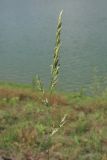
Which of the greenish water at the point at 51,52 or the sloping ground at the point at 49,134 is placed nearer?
the sloping ground at the point at 49,134

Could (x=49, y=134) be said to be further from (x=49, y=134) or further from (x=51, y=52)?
(x=51, y=52)

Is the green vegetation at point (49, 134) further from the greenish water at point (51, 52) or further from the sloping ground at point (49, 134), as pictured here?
the greenish water at point (51, 52)

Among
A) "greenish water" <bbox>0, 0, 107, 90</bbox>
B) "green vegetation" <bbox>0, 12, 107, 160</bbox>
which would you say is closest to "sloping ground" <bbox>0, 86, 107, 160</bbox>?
"green vegetation" <bbox>0, 12, 107, 160</bbox>

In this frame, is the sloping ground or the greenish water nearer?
the sloping ground

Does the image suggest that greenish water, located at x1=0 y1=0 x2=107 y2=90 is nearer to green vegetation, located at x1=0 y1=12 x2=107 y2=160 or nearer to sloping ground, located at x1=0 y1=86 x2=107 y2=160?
sloping ground, located at x1=0 y1=86 x2=107 y2=160

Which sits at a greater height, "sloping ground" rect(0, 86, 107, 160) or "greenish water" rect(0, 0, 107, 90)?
"sloping ground" rect(0, 86, 107, 160)

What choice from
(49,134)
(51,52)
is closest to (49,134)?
(49,134)

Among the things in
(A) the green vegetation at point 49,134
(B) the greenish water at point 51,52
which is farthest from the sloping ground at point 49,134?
(B) the greenish water at point 51,52

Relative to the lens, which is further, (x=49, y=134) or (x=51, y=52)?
(x=51, y=52)

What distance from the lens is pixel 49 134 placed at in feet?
26.0

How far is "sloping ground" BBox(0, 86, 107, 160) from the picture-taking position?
8.97 m

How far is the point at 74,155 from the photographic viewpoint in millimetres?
8992

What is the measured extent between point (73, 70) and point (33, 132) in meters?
29.1

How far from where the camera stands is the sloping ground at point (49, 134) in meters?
8.97
